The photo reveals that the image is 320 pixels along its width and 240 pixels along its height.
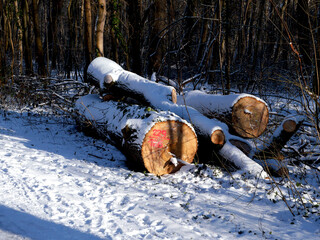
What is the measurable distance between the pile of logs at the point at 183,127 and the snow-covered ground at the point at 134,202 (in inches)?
11.8

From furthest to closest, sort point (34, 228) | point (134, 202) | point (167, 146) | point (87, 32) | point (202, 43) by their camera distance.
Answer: point (87, 32) < point (202, 43) < point (167, 146) < point (134, 202) < point (34, 228)

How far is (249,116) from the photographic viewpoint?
5438 millimetres

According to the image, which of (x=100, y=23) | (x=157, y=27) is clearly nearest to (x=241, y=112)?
(x=157, y=27)

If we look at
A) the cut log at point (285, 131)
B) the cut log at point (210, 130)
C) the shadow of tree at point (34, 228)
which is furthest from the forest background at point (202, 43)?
the shadow of tree at point (34, 228)

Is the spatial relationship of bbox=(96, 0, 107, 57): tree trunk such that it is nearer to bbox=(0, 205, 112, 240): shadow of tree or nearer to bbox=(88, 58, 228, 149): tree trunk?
bbox=(88, 58, 228, 149): tree trunk

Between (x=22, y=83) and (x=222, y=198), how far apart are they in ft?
28.3

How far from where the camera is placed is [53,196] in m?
3.87

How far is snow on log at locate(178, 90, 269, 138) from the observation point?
5328 millimetres

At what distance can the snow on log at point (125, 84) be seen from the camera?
19.8 ft

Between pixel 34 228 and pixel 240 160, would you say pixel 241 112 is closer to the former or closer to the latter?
pixel 240 160

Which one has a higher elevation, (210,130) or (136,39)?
(136,39)

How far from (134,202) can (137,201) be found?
5 cm

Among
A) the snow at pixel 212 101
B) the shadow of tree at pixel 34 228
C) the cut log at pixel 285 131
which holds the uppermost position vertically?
the snow at pixel 212 101

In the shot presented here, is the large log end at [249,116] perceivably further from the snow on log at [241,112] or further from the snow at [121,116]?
the snow at [121,116]
